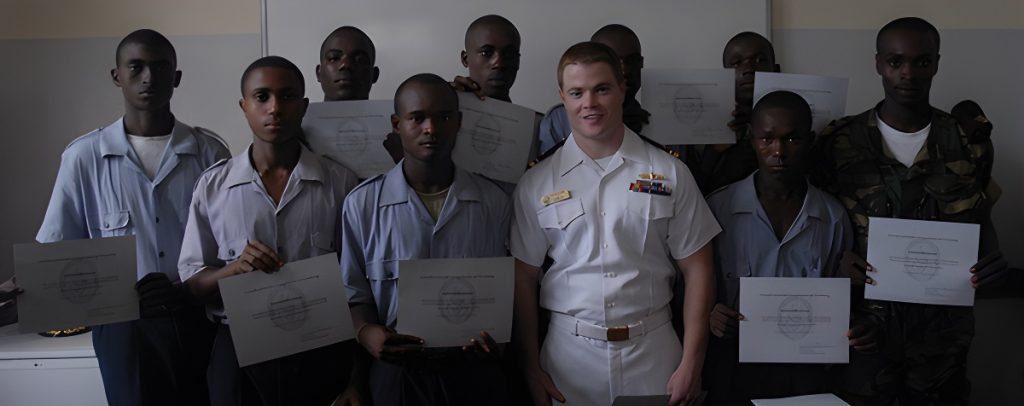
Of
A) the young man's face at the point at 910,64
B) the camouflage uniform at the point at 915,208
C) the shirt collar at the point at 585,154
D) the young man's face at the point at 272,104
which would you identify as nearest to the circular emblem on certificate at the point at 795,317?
the camouflage uniform at the point at 915,208

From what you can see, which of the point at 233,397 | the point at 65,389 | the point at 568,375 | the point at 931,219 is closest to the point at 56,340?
the point at 65,389

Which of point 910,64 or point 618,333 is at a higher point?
point 910,64

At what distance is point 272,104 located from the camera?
2857 mm

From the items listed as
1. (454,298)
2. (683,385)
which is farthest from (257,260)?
(683,385)

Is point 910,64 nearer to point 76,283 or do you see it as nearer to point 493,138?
point 493,138

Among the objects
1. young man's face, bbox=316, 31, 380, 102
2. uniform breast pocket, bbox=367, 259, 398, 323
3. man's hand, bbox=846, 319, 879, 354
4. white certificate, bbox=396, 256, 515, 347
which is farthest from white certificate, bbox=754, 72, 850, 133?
young man's face, bbox=316, 31, 380, 102

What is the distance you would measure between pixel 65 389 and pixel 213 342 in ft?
3.99

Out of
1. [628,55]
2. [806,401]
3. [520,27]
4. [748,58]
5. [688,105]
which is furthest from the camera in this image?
[520,27]

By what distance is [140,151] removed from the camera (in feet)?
10.3

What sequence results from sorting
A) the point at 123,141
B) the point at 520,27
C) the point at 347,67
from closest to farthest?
the point at 123,141 → the point at 347,67 → the point at 520,27

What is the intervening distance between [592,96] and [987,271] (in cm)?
170

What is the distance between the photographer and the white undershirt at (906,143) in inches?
124

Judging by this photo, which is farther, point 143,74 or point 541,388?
point 143,74

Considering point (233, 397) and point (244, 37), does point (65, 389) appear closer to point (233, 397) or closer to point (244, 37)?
point (233, 397)
